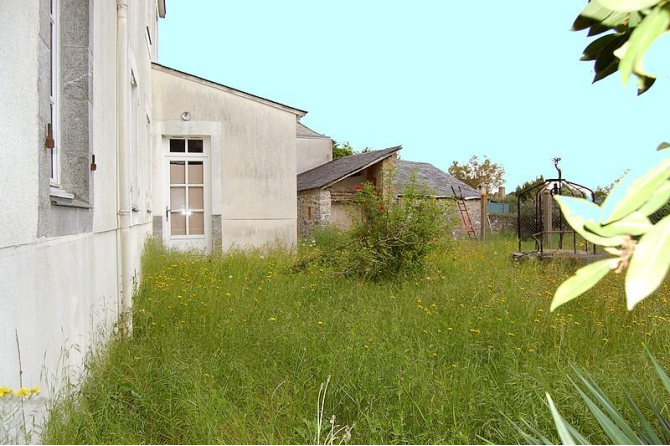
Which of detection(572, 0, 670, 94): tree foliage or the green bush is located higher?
detection(572, 0, 670, 94): tree foliage

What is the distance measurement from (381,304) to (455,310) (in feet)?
2.66

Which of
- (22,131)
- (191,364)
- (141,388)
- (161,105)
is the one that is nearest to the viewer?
(22,131)

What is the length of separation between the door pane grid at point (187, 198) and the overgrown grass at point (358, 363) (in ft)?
Answer: 18.0

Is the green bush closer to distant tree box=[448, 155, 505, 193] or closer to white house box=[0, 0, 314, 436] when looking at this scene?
white house box=[0, 0, 314, 436]

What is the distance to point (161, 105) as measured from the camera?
460 inches

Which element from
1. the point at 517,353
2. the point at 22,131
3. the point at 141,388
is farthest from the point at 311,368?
the point at 22,131

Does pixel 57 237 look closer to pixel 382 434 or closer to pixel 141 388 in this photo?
pixel 141 388

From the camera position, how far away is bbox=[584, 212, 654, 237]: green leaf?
59 centimetres

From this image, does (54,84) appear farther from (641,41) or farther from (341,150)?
(341,150)

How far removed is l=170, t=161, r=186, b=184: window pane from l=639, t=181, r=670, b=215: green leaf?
1192 centimetres

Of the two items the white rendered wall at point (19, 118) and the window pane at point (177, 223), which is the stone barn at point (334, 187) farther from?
the white rendered wall at point (19, 118)

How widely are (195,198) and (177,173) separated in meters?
0.65

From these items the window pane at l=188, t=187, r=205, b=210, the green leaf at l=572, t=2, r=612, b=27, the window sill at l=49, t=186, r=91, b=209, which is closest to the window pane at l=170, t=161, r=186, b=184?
the window pane at l=188, t=187, r=205, b=210

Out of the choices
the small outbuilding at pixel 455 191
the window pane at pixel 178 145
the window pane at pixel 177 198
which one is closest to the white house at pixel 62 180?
the window pane at pixel 178 145
